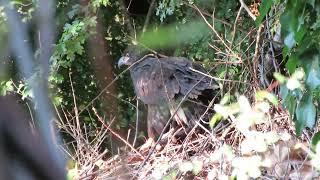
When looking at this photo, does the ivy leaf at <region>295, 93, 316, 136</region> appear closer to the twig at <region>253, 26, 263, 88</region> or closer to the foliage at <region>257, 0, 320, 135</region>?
the foliage at <region>257, 0, 320, 135</region>

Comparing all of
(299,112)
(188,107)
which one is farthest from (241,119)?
(188,107)

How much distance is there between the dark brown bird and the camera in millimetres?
3352

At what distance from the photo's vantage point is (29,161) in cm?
29

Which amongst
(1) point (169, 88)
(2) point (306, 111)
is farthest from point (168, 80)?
(2) point (306, 111)

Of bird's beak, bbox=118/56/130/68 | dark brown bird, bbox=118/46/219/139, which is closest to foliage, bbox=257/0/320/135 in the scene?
dark brown bird, bbox=118/46/219/139

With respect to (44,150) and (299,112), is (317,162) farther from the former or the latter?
(44,150)

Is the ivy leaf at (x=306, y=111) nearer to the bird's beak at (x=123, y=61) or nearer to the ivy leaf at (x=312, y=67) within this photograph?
the ivy leaf at (x=312, y=67)

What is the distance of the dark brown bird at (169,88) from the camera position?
3.35 meters

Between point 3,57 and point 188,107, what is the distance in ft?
10.3

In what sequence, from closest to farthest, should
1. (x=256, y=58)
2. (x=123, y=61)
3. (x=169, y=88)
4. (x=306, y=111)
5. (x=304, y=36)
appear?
1. (x=304, y=36)
2. (x=306, y=111)
3. (x=256, y=58)
4. (x=169, y=88)
5. (x=123, y=61)

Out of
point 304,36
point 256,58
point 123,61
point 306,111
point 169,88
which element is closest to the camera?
point 304,36

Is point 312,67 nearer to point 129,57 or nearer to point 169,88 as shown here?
point 169,88

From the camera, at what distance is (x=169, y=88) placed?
11.4ft

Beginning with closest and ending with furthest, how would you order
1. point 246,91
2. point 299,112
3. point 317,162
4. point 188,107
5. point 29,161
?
point 29,161, point 299,112, point 317,162, point 246,91, point 188,107
